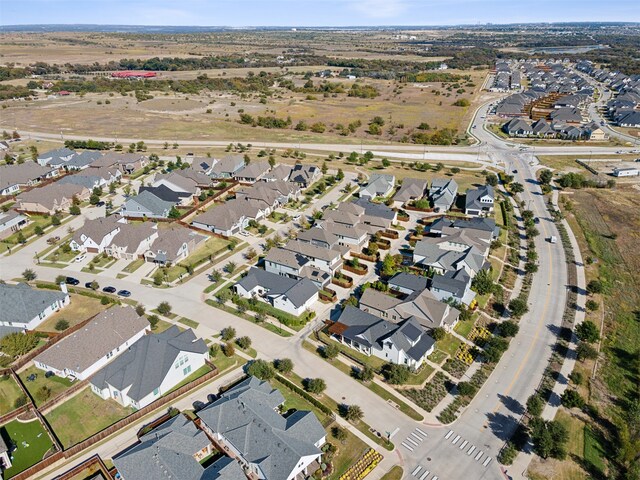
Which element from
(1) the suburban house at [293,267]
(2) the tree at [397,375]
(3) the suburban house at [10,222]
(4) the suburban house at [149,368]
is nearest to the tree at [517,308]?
(2) the tree at [397,375]

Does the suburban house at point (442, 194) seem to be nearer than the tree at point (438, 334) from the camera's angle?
No

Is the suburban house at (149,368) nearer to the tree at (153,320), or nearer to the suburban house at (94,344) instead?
the suburban house at (94,344)

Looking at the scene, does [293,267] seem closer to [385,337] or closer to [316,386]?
[385,337]

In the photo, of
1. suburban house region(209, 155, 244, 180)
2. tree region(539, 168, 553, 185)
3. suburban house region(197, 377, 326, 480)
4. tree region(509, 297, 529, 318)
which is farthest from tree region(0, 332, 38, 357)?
tree region(539, 168, 553, 185)

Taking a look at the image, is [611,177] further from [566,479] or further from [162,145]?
[162,145]

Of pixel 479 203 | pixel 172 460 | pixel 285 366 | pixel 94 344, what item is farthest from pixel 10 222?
pixel 479 203

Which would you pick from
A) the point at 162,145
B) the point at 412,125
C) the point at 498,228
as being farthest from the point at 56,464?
the point at 412,125

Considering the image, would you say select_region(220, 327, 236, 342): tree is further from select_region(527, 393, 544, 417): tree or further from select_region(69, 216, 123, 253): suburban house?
select_region(69, 216, 123, 253): suburban house
